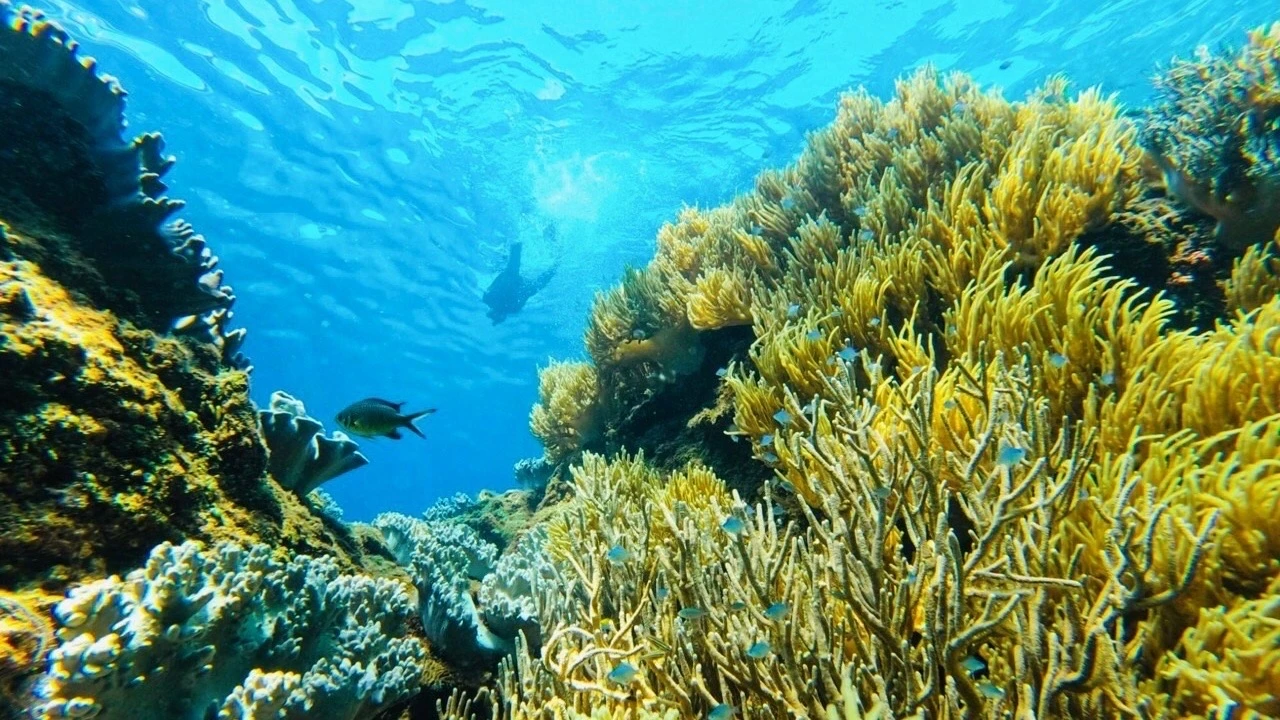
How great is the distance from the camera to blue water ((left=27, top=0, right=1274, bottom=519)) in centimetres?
1753

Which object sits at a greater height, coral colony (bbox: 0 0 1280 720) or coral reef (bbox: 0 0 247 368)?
coral reef (bbox: 0 0 247 368)

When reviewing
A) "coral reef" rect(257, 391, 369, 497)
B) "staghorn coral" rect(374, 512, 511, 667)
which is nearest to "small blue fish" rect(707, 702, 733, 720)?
"staghorn coral" rect(374, 512, 511, 667)

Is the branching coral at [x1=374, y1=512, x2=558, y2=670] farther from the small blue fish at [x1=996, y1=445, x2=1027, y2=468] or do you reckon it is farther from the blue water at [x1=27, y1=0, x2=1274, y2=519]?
the blue water at [x1=27, y1=0, x2=1274, y2=519]

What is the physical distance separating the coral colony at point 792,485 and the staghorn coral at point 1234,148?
0.08 feet

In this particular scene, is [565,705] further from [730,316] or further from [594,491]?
[730,316]

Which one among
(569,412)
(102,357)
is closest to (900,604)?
(102,357)

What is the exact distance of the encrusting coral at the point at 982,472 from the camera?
69.4 inches

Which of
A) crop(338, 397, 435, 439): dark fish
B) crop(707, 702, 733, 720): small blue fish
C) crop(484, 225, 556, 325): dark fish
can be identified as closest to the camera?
crop(707, 702, 733, 720): small blue fish

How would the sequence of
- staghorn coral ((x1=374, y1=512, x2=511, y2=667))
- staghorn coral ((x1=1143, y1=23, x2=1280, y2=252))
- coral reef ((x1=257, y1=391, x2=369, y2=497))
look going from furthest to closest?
coral reef ((x1=257, y1=391, x2=369, y2=497)) < staghorn coral ((x1=1143, y1=23, x2=1280, y2=252)) < staghorn coral ((x1=374, y1=512, x2=511, y2=667))

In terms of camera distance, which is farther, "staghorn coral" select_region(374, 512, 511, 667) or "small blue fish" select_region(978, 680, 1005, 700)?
"staghorn coral" select_region(374, 512, 511, 667)

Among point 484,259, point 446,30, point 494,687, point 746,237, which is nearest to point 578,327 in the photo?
point 484,259

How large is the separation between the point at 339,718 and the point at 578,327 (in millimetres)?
41087

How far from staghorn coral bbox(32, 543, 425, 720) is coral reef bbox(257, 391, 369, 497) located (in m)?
1.47

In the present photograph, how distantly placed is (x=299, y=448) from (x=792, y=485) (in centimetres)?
346
